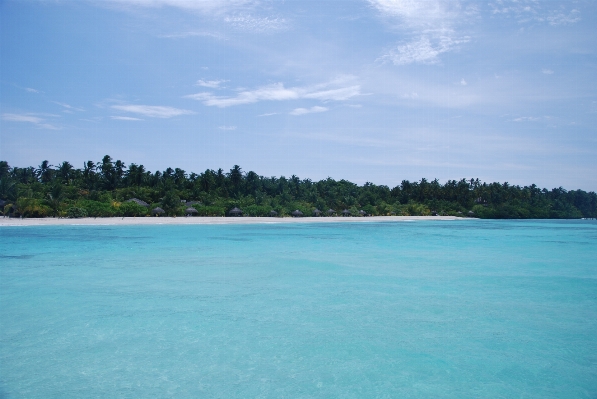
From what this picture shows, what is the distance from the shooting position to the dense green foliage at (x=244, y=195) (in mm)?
35562

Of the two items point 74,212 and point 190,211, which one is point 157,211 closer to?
point 190,211

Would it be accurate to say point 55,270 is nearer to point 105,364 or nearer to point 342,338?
point 105,364

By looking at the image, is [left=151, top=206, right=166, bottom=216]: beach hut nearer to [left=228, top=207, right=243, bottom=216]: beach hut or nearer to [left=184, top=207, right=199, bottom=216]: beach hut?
[left=184, top=207, right=199, bottom=216]: beach hut

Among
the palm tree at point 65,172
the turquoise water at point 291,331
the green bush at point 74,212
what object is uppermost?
the palm tree at point 65,172

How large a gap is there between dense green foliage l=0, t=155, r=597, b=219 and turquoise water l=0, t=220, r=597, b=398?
25299 mm

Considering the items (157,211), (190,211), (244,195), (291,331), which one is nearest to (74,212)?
(157,211)

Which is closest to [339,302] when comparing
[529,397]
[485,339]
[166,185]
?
[485,339]

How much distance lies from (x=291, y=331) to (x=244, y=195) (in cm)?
4760

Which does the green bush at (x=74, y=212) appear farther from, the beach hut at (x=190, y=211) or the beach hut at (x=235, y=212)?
the beach hut at (x=235, y=212)

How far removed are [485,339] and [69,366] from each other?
5.84m

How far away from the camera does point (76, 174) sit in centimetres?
5062

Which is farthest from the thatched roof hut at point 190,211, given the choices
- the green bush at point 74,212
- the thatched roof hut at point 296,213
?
the thatched roof hut at point 296,213

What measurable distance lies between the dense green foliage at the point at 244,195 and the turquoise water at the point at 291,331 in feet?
83.0

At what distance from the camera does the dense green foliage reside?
35.6 metres
